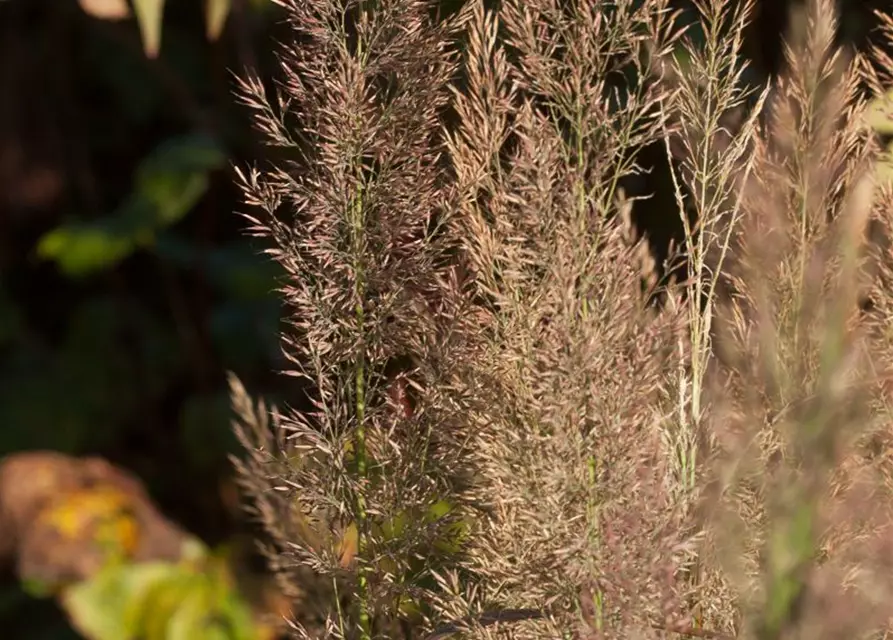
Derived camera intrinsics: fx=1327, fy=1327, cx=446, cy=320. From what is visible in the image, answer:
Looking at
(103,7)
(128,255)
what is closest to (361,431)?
(103,7)

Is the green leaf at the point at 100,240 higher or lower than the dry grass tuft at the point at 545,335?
lower

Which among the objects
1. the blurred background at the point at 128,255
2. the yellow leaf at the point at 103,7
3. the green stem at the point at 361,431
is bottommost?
the blurred background at the point at 128,255

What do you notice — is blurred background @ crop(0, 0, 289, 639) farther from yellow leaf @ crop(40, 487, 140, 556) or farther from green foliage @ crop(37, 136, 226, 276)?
yellow leaf @ crop(40, 487, 140, 556)

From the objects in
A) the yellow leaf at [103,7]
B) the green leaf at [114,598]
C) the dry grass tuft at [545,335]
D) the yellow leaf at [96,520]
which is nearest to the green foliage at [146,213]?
the yellow leaf at [96,520]

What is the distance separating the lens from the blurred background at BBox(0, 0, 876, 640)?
3.34 m

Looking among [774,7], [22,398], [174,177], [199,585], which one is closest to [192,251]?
[174,177]

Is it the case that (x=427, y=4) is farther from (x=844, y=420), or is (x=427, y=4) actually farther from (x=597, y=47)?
(x=844, y=420)

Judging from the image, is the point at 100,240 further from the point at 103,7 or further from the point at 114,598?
the point at 103,7

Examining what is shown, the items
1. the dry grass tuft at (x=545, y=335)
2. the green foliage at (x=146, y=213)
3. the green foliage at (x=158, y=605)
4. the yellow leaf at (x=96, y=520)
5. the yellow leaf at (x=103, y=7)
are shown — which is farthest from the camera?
the green foliage at (x=146, y=213)

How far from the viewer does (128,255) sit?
14.4ft

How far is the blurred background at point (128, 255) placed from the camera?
3.34 m

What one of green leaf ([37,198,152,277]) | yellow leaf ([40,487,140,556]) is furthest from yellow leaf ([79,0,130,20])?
yellow leaf ([40,487,140,556])

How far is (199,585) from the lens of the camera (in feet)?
9.04

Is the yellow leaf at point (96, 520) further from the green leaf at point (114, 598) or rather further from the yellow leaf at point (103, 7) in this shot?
the yellow leaf at point (103, 7)
